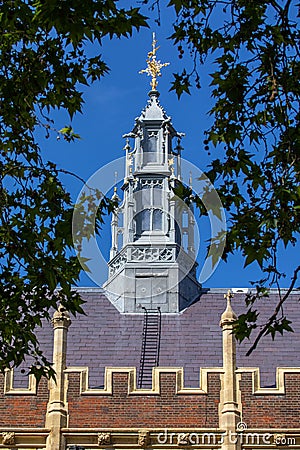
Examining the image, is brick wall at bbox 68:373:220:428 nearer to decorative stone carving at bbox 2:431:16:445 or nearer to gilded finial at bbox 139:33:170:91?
decorative stone carving at bbox 2:431:16:445

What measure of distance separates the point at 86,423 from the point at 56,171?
392 inches

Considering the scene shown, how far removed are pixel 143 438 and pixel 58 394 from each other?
191 cm

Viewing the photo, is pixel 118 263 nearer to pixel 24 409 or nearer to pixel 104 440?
pixel 24 409

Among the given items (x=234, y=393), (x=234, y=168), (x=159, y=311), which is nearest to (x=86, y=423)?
(x=234, y=393)

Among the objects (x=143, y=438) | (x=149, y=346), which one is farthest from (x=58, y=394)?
(x=149, y=346)

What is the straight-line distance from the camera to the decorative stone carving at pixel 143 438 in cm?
2066

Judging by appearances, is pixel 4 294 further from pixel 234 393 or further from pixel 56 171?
pixel 234 393

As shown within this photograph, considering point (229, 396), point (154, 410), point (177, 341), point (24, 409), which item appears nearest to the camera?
point (229, 396)

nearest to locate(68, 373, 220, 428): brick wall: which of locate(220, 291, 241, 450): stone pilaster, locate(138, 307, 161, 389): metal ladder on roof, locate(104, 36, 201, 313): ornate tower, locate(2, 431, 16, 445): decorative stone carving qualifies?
locate(220, 291, 241, 450): stone pilaster

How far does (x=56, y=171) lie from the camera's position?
12.2m

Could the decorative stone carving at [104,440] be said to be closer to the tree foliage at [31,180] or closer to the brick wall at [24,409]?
the brick wall at [24,409]

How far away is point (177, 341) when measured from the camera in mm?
23875

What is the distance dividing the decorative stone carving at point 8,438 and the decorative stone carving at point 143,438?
247 cm

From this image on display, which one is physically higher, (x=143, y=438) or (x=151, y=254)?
(x=151, y=254)
